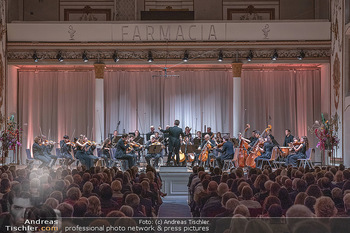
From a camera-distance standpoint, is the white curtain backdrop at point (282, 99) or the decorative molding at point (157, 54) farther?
the white curtain backdrop at point (282, 99)

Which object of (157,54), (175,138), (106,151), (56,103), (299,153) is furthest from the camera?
(56,103)

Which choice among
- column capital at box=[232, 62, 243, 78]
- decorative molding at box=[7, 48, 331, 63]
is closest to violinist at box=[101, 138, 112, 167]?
decorative molding at box=[7, 48, 331, 63]

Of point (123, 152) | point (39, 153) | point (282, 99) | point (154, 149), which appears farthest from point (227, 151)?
point (282, 99)

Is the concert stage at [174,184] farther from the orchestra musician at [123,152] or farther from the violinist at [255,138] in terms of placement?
the violinist at [255,138]

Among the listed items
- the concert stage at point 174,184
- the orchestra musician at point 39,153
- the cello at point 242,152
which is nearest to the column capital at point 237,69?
the cello at point 242,152

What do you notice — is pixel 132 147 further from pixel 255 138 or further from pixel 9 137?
pixel 9 137

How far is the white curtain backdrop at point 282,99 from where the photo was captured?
812 inches

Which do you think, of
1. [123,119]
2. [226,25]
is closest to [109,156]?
[123,119]

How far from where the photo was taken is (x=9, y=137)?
17875 mm

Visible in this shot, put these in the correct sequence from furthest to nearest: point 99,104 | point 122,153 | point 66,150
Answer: point 99,104 < point 66,150 < point 122,153

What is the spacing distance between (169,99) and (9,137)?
662 centimetres

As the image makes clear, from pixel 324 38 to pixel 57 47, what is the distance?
990cm

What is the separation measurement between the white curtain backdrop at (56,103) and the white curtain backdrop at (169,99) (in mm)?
841

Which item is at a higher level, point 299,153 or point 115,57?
point 115,57
